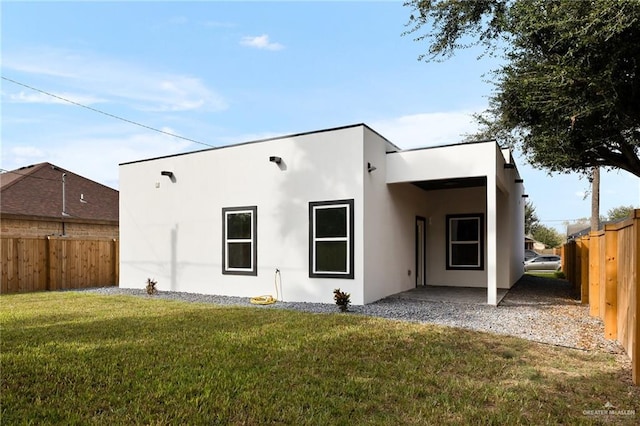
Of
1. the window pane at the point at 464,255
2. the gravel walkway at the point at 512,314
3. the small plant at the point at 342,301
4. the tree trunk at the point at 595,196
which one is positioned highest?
the tree trunk at the point at 595,196

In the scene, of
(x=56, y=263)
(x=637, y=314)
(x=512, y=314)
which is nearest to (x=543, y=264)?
(x=512, y=314)

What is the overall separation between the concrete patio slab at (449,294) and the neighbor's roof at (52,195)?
12.4 m

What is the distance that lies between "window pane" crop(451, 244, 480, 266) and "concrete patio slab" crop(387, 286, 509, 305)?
855 millimetres

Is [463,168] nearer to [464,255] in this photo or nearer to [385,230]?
[385,230]

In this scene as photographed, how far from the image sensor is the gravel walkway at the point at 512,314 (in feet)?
18.4

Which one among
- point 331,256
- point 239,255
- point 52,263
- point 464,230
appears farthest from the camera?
point 464,230

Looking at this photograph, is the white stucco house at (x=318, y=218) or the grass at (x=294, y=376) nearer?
the grass at (x=294, y=376)

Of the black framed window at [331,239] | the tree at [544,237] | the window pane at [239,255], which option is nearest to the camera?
the black framed window at [331,239]

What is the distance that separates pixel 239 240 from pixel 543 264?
21.7 metres

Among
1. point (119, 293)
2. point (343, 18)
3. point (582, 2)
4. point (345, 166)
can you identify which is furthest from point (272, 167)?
point (582, 2)

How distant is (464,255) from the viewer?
466 inches

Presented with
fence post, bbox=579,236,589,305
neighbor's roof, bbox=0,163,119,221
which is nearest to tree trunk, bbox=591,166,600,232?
fence post, bbox=579,236,589,305

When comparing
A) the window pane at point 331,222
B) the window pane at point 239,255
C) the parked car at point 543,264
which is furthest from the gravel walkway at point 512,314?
the parked car at point 543,264

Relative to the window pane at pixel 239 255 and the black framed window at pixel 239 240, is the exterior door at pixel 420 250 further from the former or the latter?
the window pane at pixel 239 255
